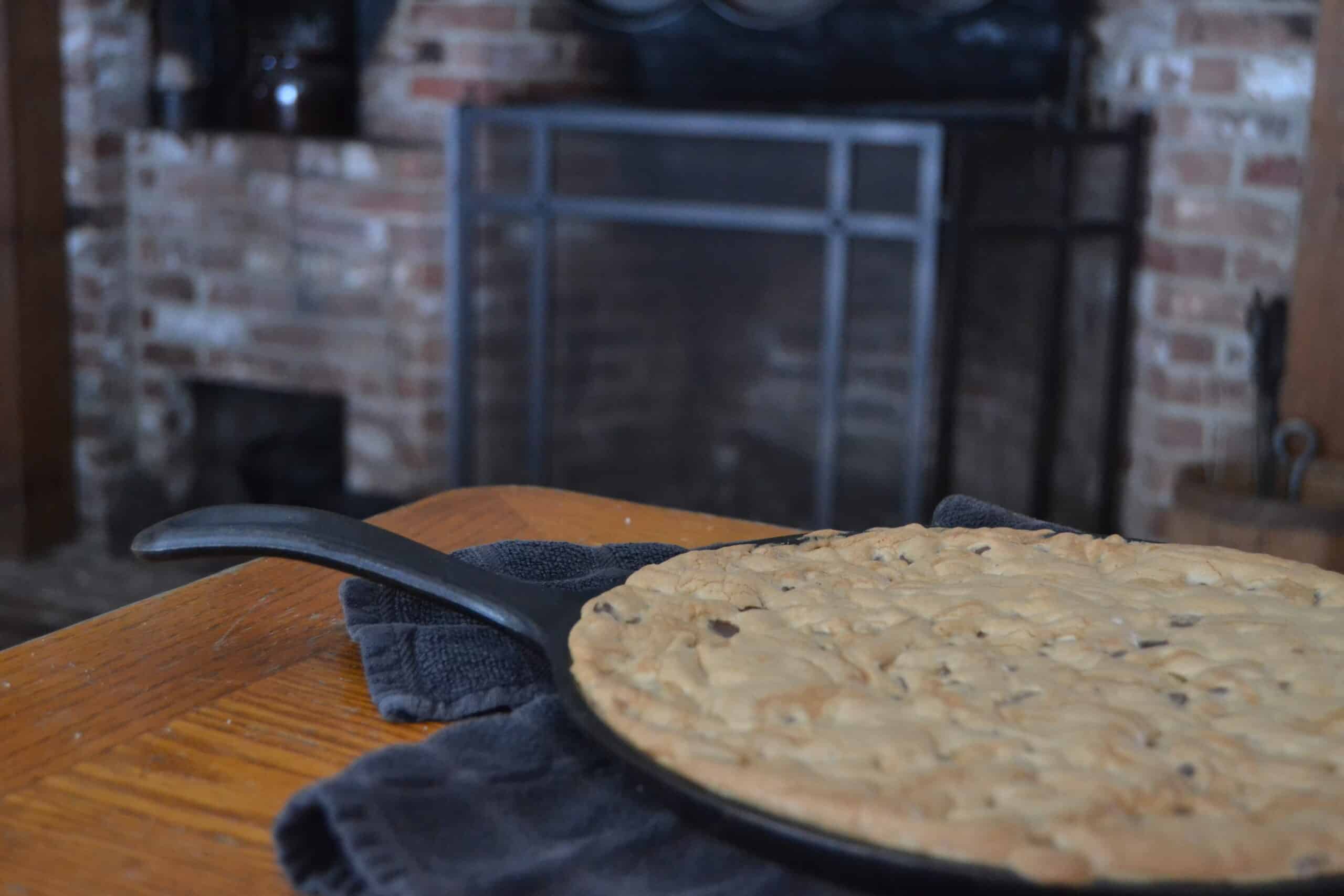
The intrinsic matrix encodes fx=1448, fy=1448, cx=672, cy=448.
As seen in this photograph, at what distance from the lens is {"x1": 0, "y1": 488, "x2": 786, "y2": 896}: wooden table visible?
541 millimetres

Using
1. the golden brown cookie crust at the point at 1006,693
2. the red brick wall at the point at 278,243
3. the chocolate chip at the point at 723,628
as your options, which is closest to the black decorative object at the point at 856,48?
the red brick wall at the point at 278,243

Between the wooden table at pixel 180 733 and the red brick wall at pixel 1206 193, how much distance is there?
151cm

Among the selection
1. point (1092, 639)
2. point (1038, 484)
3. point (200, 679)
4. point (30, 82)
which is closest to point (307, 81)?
point (30, 82)

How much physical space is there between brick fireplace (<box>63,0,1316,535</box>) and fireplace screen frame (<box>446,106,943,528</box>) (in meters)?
0.14

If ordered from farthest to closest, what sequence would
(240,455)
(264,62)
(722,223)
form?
(240,455)
(264,62)
(722,223)

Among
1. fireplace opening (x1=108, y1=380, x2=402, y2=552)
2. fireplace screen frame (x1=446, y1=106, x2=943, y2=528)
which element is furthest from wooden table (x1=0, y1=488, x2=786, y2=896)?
fireplace opening (x1=108, y1=380, x2=402, y2=552)

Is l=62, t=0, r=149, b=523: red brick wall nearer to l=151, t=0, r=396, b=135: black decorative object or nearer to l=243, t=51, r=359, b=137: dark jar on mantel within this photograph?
l=151, t=0, r=396, b=135: black decorative object

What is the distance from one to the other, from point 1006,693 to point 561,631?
201 millimetres

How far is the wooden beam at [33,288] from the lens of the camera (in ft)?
8.59

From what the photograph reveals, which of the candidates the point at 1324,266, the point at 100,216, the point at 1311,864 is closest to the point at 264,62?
the point at 100,216

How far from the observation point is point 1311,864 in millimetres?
463

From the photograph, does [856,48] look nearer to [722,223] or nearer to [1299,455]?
[722,223]

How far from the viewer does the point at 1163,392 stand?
6.81 ft

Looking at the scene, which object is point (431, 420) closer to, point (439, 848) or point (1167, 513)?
point (1167, 513)
